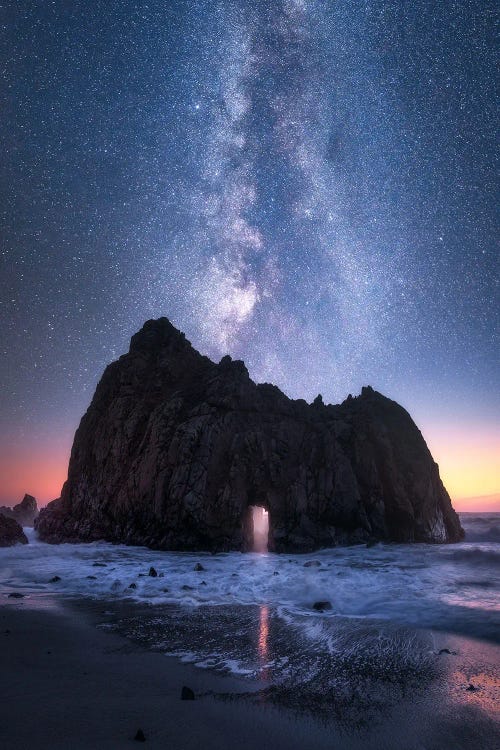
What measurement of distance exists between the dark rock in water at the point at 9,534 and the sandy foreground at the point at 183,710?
23213mm

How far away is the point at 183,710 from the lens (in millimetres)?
4027

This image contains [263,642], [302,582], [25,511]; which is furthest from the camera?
[25,511]

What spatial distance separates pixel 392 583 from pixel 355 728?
1112 centimetres

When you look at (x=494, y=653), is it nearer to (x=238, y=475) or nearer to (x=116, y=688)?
(x=116, y=688)

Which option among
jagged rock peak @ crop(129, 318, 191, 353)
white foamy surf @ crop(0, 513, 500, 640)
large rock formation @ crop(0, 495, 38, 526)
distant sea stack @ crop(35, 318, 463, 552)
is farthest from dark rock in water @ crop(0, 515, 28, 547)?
large rock formation @ crop(0, 495, 38, 526)

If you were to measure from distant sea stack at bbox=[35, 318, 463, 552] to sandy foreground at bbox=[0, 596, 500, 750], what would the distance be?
20.3 meters

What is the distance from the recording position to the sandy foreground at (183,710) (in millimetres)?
3406

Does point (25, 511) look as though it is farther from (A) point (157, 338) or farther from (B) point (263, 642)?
(B) point (263, 642)

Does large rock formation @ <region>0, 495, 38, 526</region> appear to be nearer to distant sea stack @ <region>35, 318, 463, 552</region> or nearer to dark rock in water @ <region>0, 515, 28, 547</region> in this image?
distant sea stack @ <region>35, 318, 463, 552</region>

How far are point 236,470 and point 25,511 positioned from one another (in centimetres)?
4671

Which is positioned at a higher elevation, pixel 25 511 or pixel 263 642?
pixel 25 511

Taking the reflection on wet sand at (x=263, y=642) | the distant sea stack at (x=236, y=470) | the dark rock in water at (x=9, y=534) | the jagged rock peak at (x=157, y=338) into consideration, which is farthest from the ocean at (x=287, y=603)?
the jagged rock peak at (x=157, y=338)

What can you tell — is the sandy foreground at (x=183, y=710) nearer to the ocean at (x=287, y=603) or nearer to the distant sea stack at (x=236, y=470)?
the ocean at (x=287, y=603)

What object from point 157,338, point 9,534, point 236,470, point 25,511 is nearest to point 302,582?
point 236,470
